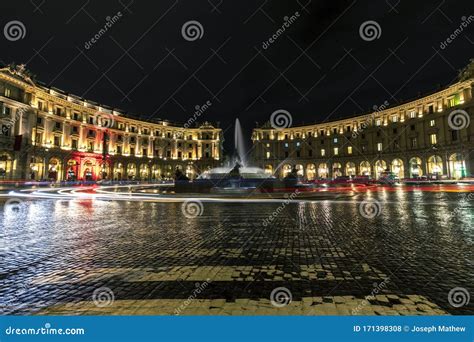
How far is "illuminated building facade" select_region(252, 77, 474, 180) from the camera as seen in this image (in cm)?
4809

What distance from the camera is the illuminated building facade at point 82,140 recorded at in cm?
4356

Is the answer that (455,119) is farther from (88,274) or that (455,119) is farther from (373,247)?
(88,274)

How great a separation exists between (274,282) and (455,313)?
2.12m

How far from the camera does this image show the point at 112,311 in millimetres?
3008

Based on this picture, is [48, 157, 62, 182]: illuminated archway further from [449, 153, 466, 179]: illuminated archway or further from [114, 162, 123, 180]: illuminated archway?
[449, 153, 466, 179]: illuminated archway

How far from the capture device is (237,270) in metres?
4.38

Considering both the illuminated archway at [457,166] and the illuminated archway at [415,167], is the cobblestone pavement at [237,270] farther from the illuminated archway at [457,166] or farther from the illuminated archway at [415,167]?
the illuminated archway at [415,167]

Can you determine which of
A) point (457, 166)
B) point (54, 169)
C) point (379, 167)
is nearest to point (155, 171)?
point (54, 169)

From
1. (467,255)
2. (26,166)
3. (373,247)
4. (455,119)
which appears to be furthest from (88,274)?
(455,119)

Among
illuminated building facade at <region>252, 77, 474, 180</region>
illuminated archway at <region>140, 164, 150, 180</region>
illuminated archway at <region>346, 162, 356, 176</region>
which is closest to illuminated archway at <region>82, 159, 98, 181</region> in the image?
illuminated archway at <region>140, 164, 150, 180</region>

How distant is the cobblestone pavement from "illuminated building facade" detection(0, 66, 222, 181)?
1528 inches

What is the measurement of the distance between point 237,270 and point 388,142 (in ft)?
238

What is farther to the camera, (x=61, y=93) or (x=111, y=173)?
(x=111, y=173)

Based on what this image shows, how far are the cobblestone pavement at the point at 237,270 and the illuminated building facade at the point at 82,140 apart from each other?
127 feet
